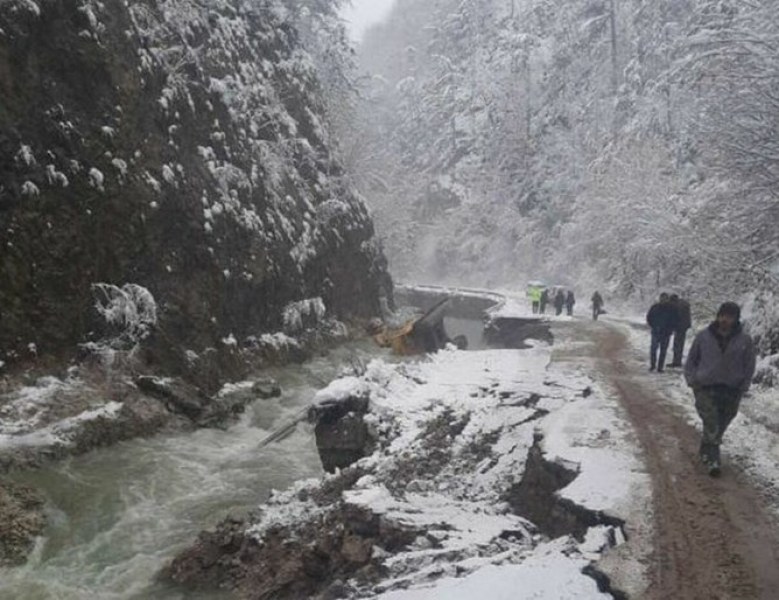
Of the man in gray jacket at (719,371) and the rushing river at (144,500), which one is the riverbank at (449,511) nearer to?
the rushing river at (144,500)

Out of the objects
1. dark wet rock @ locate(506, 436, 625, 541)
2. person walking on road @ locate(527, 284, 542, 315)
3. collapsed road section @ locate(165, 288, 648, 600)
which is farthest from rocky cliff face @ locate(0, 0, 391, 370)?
person walking on road @ locate(527, 284, 542, 315)

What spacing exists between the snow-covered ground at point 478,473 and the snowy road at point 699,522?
35 centimetres

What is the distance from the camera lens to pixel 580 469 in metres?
8.08

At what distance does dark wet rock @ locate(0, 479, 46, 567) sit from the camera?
29.2ft

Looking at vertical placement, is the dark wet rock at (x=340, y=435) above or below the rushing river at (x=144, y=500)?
above

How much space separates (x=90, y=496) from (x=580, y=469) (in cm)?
736

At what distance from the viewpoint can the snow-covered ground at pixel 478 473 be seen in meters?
5.96

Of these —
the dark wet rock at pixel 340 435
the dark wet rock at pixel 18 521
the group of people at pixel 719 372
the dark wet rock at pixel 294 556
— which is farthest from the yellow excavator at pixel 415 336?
the group of people at pixel 719 372

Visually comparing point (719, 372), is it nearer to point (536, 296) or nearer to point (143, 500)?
point (143, 500)

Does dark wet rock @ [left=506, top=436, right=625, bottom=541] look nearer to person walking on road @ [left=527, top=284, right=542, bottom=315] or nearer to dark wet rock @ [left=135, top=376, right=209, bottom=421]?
dark wet rock @ [left=135, top=376, right=209, bottom=421]

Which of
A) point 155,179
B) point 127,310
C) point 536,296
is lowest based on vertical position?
point 536,296

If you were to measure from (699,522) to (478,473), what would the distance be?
3434mm

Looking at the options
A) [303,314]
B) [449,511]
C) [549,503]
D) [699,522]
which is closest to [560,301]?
[303,314]

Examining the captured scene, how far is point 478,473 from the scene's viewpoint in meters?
9.59
